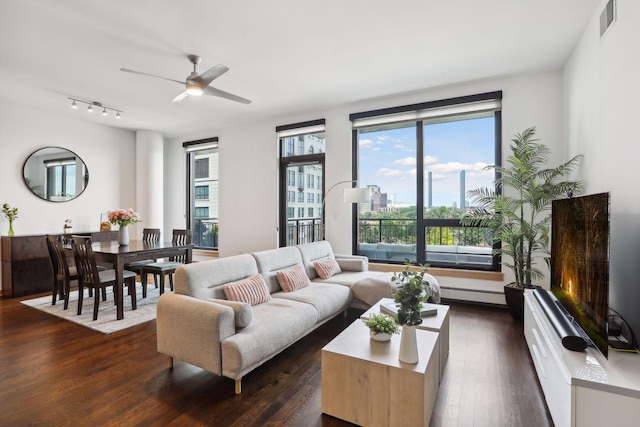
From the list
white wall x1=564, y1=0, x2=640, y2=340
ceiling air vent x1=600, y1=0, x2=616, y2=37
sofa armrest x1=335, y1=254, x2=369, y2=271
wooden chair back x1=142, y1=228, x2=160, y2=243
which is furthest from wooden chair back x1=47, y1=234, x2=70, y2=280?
ceiling air vent x1=600, y1=0, x2=616, y2=37

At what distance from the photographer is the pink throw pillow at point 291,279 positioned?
3.32 m

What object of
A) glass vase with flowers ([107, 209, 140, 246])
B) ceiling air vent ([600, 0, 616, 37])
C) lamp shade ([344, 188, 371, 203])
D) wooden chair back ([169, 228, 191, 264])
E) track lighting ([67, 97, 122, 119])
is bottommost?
wooden chair back ([169, 228, 191, 264])

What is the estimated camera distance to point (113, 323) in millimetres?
3398

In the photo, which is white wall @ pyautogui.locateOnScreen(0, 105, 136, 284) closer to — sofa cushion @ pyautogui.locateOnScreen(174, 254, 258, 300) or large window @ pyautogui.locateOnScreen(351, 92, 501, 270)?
sofa cushion @ pyautogui.locateOnScreen(174, 254, 258, 300)

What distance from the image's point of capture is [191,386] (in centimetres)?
220

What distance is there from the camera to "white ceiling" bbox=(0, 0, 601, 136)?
255cm

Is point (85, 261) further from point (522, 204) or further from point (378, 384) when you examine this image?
point (522, 204)

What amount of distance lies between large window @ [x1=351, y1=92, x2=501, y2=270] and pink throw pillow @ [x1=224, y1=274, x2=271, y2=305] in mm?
A: 2317

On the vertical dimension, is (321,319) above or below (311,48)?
below

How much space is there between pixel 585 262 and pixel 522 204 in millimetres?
1868

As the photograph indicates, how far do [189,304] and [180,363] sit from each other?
2.18 feet

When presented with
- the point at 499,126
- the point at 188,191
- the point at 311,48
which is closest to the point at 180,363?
the point at 311,48

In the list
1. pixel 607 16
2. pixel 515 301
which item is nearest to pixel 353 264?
pixel 515 301

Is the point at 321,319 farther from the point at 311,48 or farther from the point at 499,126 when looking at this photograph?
the point at 499,126
